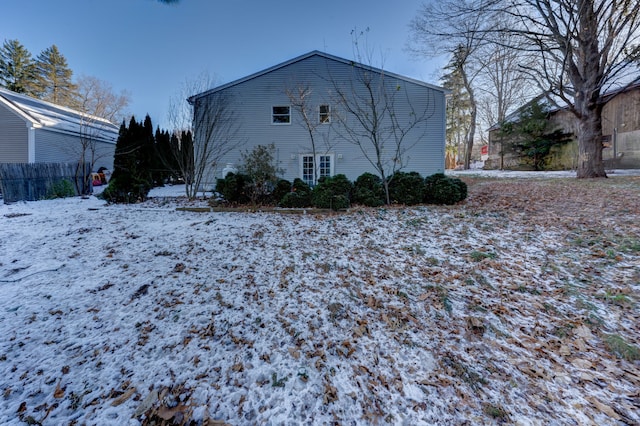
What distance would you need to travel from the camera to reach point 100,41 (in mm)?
14336

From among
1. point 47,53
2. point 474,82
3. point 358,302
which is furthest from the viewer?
point 47,53

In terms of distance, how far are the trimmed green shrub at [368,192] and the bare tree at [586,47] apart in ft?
23.9

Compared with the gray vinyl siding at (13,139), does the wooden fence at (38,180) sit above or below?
below

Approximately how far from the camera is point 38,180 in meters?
9.29

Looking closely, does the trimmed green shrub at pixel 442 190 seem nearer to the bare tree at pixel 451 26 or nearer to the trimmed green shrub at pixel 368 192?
the trimmed green shrub at pixel 368 192

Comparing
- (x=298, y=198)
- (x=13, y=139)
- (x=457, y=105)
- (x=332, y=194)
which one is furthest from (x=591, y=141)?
(x=13, y=139)

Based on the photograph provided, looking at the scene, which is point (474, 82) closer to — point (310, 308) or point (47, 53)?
point (310, 308)

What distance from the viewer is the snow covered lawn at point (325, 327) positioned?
71.2 inches

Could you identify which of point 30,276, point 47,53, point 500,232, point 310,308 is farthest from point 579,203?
point 47,53

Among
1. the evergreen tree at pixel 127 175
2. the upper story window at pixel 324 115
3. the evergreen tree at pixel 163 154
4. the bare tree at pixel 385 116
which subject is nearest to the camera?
the evergreen tree at pixel 127 175

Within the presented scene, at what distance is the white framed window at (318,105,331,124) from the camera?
1159 centimetres

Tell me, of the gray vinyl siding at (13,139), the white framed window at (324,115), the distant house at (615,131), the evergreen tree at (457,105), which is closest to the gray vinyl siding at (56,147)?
the gray vinyl siding at (13,139)

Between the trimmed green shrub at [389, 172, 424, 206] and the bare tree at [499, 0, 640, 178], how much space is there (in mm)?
6405

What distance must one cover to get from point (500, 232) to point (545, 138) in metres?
18.6
